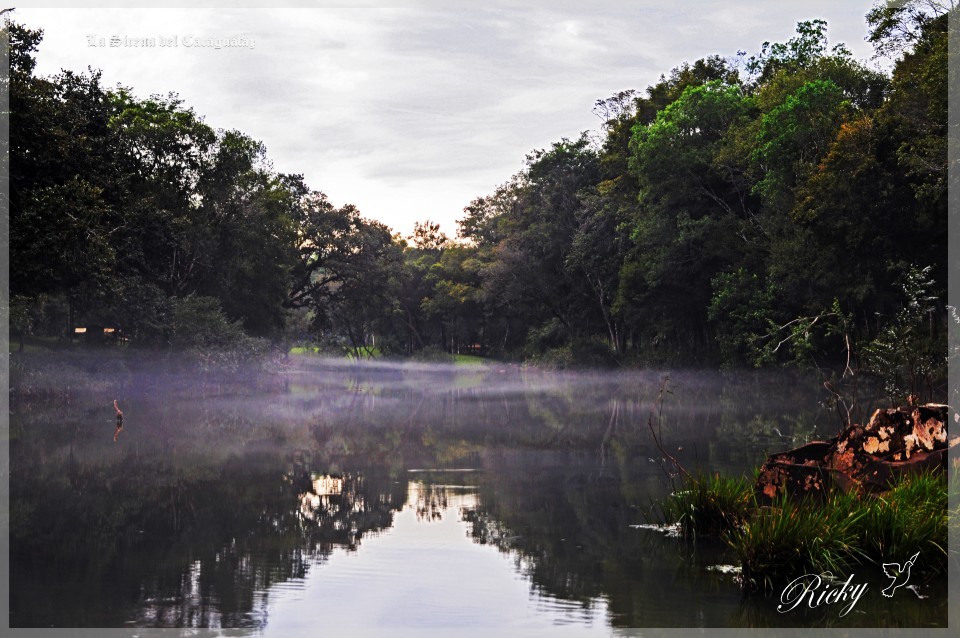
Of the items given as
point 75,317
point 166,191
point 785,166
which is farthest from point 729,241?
point 75,317

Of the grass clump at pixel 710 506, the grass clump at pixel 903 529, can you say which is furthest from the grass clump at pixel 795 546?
the grass clump at pixel 710 506

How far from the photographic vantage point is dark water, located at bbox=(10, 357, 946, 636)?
8.61m

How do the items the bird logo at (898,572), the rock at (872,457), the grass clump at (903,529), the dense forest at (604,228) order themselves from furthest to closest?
the dense forest at (604,228) < the rock at (872,457) < the grass clump at (903,529) < the bird logo at (898,572)

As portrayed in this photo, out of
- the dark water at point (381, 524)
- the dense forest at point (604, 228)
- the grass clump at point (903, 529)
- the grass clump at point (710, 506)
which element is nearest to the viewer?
the dark water at point (381, 524)

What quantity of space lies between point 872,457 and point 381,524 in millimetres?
5674

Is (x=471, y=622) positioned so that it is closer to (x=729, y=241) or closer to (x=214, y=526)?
(x=214, y=526)

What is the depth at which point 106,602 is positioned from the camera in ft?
29.1

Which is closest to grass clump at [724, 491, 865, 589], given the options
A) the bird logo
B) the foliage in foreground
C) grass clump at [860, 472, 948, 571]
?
the foliage in foreground

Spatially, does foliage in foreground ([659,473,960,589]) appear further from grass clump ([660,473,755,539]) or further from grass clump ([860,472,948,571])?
grass clump ([660,473,755,539])

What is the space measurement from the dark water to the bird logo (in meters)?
0.14

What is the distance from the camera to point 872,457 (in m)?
10.9

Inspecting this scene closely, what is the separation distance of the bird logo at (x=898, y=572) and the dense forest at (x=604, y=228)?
479cm

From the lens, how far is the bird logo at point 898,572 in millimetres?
9031

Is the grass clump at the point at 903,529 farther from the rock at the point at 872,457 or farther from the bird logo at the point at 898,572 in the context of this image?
the rock at the point at 872,457
